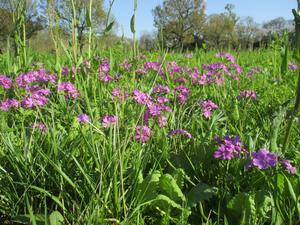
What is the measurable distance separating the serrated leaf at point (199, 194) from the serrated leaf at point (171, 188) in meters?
0.04

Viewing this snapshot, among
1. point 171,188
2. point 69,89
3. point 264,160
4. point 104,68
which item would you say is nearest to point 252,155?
point 264,160

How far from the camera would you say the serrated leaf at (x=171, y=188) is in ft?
4.50

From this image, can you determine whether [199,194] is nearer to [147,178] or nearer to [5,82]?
[147,178]

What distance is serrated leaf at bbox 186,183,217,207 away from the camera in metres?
1.36

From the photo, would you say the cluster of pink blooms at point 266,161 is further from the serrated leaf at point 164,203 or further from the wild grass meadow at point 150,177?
the serrated leaf at point 164,203

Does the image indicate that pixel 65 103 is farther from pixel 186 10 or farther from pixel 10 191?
pixel 186 10

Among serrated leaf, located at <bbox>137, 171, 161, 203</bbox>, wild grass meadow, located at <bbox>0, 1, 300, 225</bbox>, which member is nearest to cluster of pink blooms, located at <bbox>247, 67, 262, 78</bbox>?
wild grass meadow, located at <bbox>0, 1, 300, 225</bbox>

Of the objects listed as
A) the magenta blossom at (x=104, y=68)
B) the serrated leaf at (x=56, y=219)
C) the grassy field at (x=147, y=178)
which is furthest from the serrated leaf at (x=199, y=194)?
the magenta blossom at (x=104, y=68)

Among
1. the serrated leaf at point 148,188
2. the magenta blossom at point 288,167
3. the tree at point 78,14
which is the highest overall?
the tree at point 78,14

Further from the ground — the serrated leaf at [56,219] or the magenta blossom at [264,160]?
the magenta blossom at [264,160]

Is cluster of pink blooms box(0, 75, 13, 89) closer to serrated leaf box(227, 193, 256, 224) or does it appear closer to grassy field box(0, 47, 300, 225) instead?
grassy field box(0, 47, 300, 225)

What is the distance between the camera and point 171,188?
1.38 m

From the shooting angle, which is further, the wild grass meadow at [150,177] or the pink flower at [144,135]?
the pink flower at [144,135]

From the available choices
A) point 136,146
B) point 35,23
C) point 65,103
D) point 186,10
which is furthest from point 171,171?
point 186,10
